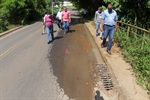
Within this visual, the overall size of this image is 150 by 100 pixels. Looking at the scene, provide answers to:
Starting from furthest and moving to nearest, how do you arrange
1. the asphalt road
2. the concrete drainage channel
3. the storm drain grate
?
1. the storm drain grate
2. the asphalt road
3. the concrete drainage channel

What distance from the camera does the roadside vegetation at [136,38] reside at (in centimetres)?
718

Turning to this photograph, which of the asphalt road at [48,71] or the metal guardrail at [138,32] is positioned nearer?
the asphalt road at [48,71]

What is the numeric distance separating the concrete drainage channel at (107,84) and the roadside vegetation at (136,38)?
0.74 meters

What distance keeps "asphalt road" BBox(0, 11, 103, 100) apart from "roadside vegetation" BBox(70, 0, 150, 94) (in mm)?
1345

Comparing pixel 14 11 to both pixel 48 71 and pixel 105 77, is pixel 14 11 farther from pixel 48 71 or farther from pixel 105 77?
pixel 105 77

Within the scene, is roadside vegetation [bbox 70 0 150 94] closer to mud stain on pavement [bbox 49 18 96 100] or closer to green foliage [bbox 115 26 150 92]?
green foliage [bbox 115 26 150 92]

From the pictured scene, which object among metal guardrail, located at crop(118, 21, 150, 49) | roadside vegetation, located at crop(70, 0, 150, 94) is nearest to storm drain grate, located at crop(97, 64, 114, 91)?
roadside vegetation, located at crop(70, 0, 150, 94)

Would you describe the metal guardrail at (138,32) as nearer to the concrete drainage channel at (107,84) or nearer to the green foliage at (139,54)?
the green foliage at (139,54)

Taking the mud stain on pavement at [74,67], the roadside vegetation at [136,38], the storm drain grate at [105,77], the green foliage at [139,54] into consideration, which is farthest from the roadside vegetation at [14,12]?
the storm drain grate at [105,77]

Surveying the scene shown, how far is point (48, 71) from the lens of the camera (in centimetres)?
816

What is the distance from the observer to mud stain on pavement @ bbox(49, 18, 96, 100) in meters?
6.40

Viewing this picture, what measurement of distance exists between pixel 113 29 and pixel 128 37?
44.0 inches

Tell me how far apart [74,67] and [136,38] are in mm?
2852

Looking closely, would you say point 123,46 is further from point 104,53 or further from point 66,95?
point 66,95
